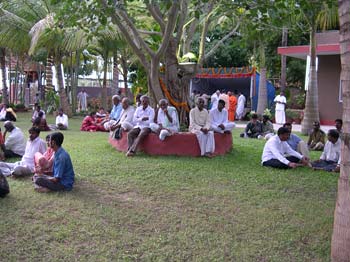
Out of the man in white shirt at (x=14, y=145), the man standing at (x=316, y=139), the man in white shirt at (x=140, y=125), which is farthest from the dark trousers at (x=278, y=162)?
the man in white shirt at (x=14, y=145)

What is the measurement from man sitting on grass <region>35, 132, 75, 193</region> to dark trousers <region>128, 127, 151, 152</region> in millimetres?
3019

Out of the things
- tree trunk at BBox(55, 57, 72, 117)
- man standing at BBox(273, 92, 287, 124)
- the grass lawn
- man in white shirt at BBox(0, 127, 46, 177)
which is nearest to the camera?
the grass lawn

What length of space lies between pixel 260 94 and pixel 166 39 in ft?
39.2

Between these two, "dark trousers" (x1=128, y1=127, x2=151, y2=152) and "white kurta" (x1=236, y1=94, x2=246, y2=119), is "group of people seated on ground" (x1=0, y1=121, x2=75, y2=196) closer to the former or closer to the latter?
"dark trousers" (x1=128, y1=127, x2=151, y2=152)

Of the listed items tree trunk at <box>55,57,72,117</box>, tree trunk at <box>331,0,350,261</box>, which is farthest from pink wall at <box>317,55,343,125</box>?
tree trunk at <box>331,0,350,261</box>

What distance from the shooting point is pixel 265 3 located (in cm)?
750

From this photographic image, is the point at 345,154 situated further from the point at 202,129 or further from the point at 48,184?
the point at 202,129

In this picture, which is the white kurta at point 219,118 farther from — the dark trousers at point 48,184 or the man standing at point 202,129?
the dark trousers at point 48,184

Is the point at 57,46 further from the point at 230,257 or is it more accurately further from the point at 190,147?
the point at 230,257

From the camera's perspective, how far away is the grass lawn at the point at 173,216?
425 centimetres

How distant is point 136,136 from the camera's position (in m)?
9.15

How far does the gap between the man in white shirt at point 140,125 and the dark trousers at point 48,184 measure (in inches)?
116

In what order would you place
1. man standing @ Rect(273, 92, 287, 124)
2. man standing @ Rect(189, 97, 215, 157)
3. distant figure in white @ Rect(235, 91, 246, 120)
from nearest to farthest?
man standing @ Rect(189, 97, 215, 157)
man standing @ Rect(273, 92, 287, 124)
distant figure in white @ Rect(235, 91, 246, 120)

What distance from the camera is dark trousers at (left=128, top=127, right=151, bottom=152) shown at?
8.99 metres
